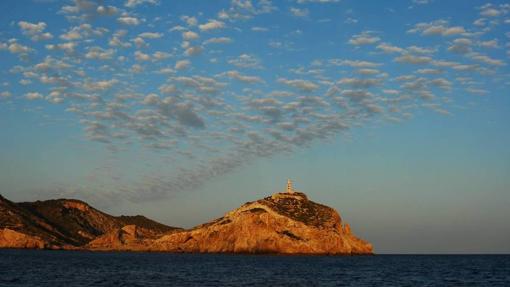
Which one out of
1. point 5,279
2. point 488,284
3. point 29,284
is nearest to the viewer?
point 29,284

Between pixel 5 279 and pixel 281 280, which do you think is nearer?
pixel 5 279

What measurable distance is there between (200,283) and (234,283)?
481 centimetres

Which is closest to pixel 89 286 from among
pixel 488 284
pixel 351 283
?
pixel 351 283

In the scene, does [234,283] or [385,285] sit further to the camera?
[385,285]

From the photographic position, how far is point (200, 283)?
74812 millimetres

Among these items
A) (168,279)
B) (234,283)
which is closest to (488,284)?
(234,283)

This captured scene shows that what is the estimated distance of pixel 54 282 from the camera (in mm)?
72062

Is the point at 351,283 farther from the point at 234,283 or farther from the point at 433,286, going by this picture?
the point at 234,283

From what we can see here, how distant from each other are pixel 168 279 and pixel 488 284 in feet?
162

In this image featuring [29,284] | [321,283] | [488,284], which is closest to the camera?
[29,284]

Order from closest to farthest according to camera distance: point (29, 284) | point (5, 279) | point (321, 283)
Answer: point (29, 284), point (5, 279), point (321, 283)

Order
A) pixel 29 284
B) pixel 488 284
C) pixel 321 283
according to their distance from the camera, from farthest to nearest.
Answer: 1. pixel 488 284
2. pixel 321 283
3. pixel 29 284

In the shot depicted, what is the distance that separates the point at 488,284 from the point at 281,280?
32.8 meters

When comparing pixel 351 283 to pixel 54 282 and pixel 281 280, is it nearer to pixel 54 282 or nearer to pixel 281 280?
pixel 281 280
